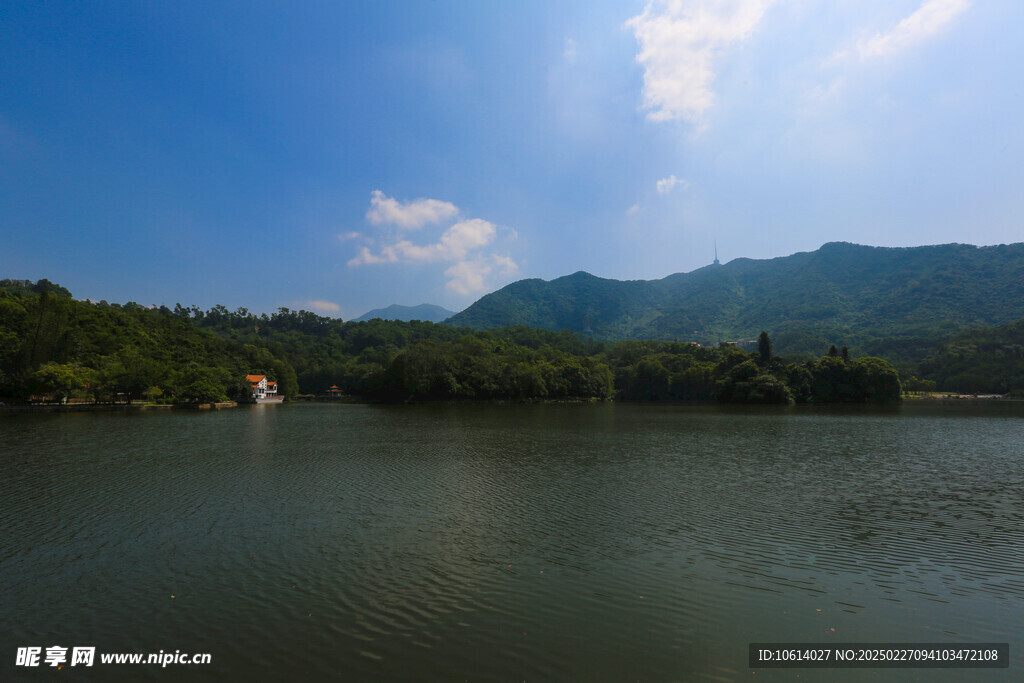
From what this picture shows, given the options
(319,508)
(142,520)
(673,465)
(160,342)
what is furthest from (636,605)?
(160,342)

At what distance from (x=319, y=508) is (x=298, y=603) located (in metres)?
6.93

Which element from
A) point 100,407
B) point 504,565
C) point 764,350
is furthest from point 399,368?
point 504,565

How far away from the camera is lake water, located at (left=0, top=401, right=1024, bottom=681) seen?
6.65 metres

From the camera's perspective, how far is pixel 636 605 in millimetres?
8008

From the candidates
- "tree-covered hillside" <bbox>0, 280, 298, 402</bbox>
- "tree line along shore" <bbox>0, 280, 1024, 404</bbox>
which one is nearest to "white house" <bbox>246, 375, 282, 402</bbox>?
"tree line along shore" <bbox>0, 280, 1024, 404</bbox>

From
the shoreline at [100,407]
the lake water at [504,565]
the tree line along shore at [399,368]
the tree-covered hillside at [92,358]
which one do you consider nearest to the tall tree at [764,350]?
the tree line along shore at [399,368]

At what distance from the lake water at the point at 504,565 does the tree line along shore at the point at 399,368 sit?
50334 millimetres

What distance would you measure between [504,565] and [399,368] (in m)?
85.8

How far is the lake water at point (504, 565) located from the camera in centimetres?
665

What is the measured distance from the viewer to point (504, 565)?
9953 millimetres

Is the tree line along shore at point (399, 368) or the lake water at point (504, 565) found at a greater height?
the tree line along shore at point (399, 368)

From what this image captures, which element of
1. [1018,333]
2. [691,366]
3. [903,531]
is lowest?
[903,531]

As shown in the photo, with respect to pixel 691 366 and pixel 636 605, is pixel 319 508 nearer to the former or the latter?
pixel 636 605

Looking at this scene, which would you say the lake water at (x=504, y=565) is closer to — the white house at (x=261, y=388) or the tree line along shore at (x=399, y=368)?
the tree line along shore at (x=399, y=368)
